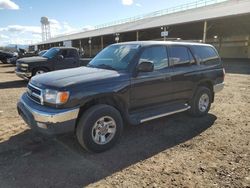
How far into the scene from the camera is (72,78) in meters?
4.46

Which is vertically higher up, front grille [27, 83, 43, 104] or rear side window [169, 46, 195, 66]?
rear side window [169, 46, 195, 66]

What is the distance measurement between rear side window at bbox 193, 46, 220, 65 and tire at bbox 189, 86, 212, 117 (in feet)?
2.33

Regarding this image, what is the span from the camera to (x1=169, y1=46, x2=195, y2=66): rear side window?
575 centimetres

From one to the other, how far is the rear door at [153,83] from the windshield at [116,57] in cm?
26

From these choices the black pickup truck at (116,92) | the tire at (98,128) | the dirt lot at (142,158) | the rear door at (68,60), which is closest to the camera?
the dirt lot at (142,158)

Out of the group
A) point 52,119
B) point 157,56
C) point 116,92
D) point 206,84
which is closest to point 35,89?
point 52,119

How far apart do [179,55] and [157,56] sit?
742mm

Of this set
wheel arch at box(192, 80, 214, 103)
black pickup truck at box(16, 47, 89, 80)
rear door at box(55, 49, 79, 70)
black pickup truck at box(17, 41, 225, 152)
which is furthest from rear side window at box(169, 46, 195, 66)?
rear door at box(55, 49, 79, 70)

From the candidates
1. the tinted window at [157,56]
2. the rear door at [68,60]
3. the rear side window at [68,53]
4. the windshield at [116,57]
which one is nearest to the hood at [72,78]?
the windshield at [116,57]

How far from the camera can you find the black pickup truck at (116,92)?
4.17 metres

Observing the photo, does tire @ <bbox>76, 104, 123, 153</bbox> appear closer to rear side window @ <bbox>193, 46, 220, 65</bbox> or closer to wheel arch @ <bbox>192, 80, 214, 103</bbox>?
wheel arch @ <bbox>192, 80, 214, 103</bbox>

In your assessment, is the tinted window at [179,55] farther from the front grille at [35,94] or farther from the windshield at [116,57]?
the front grille at [35,94]

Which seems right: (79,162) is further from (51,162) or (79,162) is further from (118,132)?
(118,132)

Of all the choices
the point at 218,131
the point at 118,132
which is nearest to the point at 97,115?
the point at 118,132
